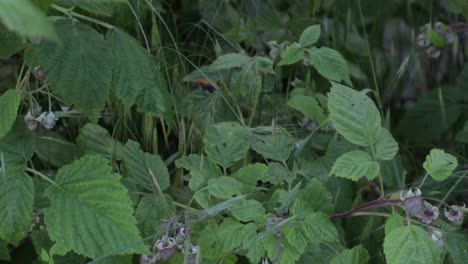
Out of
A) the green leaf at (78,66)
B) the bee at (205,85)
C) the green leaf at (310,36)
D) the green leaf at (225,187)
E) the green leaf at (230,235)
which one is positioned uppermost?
the green leaf at (78,66)

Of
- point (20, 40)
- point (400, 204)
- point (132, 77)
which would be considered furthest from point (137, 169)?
point (400, 204)

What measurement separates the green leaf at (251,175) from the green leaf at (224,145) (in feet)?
0.10

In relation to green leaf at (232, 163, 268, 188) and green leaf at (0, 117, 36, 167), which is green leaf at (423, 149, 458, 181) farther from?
green leaf at (0, 117, 36, 167)

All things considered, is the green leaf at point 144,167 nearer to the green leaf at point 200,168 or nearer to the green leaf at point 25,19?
the green leaf at point 200,168

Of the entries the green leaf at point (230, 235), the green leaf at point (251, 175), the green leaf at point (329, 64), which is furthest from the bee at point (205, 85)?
the green leaf at point (230, 235)

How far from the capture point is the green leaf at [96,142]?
52.5 inches

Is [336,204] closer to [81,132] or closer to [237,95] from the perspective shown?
[237,95]

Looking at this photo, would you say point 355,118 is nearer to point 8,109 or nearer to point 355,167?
point 355,167

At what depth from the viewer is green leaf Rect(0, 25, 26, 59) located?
1148 millimetres

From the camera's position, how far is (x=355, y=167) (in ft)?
3.51

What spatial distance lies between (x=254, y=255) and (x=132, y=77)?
1.19 ft

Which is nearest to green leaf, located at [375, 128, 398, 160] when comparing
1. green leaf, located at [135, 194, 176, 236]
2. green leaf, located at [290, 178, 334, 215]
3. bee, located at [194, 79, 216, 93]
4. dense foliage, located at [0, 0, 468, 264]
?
dense foliage, located at [0, 0, 468, 264]

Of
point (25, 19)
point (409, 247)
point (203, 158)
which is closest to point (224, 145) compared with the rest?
point (203, 158)

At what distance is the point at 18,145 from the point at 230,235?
39 cm
